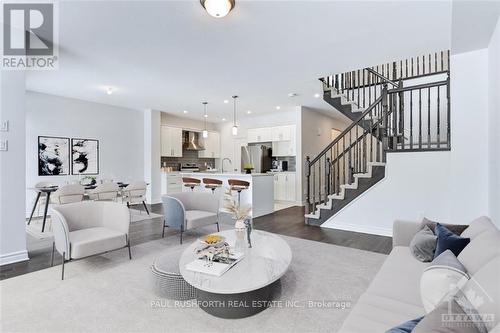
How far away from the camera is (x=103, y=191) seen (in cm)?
507

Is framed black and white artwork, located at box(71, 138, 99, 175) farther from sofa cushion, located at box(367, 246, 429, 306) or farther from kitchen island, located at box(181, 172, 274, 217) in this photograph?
sofa cushion, located at box(367, 246, 429, 306)

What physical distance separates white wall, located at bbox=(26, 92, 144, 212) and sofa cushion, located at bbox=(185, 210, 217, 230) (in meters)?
3.96

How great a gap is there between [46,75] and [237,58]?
11.7 feet

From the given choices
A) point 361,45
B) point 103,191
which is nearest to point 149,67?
point 103,191

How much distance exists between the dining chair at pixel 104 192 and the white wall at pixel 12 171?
1.62m

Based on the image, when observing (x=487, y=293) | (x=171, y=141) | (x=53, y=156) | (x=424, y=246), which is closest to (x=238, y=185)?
(x=171, y=141)

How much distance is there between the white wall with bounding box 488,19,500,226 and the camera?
259cm

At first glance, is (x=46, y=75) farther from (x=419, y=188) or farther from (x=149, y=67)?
(x=419, y=188)

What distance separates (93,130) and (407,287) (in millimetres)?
7324

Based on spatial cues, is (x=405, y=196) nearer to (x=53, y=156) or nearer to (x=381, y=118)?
(x=381, y=118)

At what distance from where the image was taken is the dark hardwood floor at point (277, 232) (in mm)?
3162

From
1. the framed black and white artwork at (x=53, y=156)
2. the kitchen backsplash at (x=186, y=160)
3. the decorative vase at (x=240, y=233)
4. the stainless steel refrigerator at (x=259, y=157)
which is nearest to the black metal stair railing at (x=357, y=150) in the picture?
the stainless steel refrigerator at (x=259, y=157)

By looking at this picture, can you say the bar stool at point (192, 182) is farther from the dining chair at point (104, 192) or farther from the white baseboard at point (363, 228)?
the white baseboard at point (363, 228)
